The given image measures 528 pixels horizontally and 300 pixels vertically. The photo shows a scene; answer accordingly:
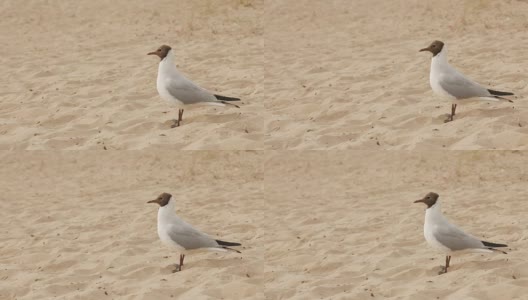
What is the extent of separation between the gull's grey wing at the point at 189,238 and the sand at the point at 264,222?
0.24m

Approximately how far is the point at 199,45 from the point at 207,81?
5.51 feet

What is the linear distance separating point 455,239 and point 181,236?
2.38 meters

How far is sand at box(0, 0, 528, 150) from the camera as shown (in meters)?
11.2

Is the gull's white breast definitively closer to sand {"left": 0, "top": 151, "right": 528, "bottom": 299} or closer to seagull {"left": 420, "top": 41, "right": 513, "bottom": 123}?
sand {"left": 0, "top": 151, "right": 528, "bottom": 299}

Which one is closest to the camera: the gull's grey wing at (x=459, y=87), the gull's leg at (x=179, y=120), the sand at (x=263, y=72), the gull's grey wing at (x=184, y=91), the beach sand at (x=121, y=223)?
the beach sand at (x=121, y=223)

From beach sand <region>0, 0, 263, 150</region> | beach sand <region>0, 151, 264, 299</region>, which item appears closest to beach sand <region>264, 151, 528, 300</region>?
beach sand <region>0, 151, 264, 299</region>

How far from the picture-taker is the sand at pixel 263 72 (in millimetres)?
11234

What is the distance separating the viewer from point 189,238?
9.86m

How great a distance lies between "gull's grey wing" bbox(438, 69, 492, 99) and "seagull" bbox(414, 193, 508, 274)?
1.46m

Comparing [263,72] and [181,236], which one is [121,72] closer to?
[263,72]

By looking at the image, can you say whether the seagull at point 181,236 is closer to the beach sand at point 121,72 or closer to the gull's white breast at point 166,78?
the beach sand at point 121,72

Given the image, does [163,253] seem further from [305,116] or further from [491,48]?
[491,48]

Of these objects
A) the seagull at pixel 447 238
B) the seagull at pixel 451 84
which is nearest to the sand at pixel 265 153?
the seagull at pixel 447 238

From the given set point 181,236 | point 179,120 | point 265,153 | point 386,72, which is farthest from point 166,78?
point 265,153
